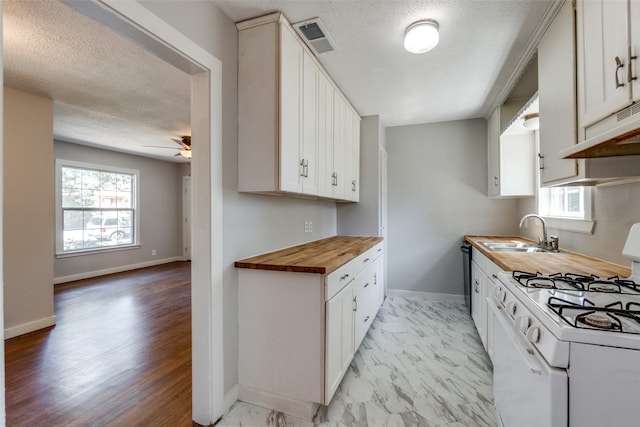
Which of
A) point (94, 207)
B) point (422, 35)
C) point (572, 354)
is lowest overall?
point (572, 354)

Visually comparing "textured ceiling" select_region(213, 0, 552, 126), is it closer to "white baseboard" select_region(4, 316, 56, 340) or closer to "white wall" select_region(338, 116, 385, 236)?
"white wall" select_region(338, 116, 385, 236)

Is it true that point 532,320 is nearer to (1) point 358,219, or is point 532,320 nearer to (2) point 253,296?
(2) point 253,296

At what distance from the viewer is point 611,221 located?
1818 millimetres

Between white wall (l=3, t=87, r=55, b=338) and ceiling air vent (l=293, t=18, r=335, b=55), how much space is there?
304cm

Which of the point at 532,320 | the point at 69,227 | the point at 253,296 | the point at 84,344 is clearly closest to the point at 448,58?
the point at 532,320

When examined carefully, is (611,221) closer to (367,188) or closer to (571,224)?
(571,224)

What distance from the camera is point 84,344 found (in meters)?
2.63

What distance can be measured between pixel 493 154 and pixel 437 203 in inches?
36.0

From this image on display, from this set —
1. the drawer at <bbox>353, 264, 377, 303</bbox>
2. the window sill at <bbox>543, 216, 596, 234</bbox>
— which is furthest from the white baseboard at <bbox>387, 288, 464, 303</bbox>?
the window sill at <bbox>543, 216, 596, 234</bbox>

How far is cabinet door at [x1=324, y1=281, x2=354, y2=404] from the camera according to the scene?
169cm

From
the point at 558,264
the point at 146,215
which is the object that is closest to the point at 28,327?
the point at 146,215

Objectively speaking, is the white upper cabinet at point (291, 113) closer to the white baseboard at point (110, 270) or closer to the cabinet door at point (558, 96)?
the cabinet door at point (558, 96)

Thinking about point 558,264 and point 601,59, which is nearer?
point 601,59

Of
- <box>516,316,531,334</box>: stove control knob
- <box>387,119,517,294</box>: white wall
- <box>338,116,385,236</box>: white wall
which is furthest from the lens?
<box>387,119,517,294</box>: white wall
